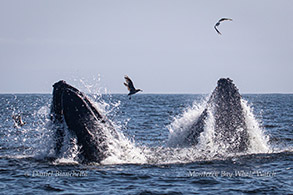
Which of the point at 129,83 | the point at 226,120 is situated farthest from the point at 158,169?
the point at 129,83

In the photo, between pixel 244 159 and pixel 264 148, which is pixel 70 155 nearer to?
pixel 244 159

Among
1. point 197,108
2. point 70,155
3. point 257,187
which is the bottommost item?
point 257,187

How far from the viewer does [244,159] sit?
11289 millimetres

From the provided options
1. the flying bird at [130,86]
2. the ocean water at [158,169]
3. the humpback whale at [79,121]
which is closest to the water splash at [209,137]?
the ocean water at [158,169]

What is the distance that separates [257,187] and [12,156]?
653 cm

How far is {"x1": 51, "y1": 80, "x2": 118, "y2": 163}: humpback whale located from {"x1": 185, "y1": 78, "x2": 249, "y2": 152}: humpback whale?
8.23 ft

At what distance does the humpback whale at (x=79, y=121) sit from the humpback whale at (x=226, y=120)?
98.7 inches

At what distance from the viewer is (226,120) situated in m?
11.3

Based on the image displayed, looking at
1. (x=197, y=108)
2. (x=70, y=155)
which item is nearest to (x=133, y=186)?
A: (x=70, y=155)

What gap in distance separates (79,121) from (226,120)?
3.48m

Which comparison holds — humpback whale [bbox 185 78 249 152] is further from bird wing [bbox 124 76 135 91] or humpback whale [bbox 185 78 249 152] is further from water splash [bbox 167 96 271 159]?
bird wing [bbox 124 76 135 91]

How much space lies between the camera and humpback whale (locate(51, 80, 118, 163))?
9781 millimetres

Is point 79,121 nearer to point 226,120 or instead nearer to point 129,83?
point 129,83

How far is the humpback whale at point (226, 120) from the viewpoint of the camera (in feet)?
37.1
